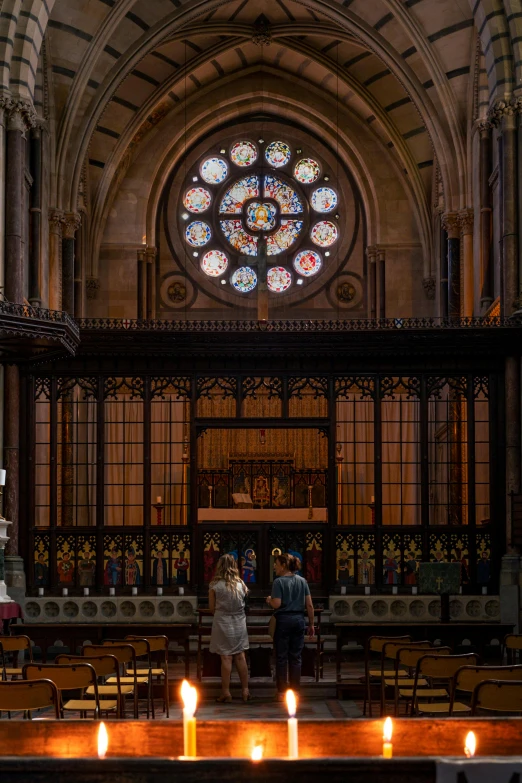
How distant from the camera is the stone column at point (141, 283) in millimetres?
30203

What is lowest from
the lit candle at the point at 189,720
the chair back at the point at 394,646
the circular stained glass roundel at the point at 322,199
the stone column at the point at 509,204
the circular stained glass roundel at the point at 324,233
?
the chair back at the point at 394,646

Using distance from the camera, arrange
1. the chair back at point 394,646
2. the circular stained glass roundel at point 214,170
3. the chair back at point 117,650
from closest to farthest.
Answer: the chair back at point 117,650 → the chair back at point 394,646 → the circular stained glass roundel at point 214,170

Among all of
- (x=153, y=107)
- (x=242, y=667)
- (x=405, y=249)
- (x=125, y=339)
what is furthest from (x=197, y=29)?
(x=242, y=667)

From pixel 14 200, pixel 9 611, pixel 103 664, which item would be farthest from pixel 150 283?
pixel 103 664

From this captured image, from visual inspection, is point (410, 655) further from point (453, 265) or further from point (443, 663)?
point (453, 265)

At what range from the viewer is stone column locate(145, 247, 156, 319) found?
30.8 m

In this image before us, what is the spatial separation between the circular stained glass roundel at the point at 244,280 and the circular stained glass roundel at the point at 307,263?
3.89 feet

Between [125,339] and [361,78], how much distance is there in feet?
44.6

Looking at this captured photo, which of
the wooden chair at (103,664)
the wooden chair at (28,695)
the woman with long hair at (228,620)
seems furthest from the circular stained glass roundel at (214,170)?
the wooden chair at (28,695)

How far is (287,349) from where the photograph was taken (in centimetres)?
1891

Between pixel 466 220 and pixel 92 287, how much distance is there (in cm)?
986

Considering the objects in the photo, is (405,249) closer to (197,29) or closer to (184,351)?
(197,29)

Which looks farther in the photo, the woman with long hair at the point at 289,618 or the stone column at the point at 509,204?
the stone column at the point at 509,204

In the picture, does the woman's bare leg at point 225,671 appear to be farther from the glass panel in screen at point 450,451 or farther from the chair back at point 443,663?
the glass panel in screen at point 450,451
